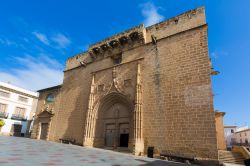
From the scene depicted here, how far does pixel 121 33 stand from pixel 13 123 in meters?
21.2

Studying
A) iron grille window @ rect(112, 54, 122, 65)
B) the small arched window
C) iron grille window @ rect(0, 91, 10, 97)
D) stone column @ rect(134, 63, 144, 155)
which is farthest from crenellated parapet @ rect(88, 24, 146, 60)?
iron grille window @ rect(0, 91, 10, 97)

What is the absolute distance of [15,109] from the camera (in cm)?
2598

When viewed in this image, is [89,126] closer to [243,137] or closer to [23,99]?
[23,99]

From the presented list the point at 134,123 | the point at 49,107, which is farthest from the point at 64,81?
the point at 134,123

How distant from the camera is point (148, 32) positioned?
44.2 feet

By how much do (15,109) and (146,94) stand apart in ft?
74.4

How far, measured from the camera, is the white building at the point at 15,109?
24594 mm

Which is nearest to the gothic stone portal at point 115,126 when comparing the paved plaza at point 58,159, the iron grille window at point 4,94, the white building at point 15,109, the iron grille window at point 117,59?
the iron grille window at point 117,59

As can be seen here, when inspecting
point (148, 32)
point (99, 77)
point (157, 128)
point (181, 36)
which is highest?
point (148, 32)

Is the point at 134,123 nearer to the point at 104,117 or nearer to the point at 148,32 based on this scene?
the point at 104,117

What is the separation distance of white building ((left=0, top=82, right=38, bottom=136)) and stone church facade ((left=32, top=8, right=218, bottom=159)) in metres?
11.5

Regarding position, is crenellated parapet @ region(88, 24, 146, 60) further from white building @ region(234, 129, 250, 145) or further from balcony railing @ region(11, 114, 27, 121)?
white building @ region(234, 129, 250, 145)

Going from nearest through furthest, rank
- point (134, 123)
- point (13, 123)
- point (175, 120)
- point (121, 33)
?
point (175, 120)
point (134, 123)
point (121, 33)
point (13, 123)

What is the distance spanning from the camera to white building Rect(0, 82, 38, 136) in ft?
80.7
